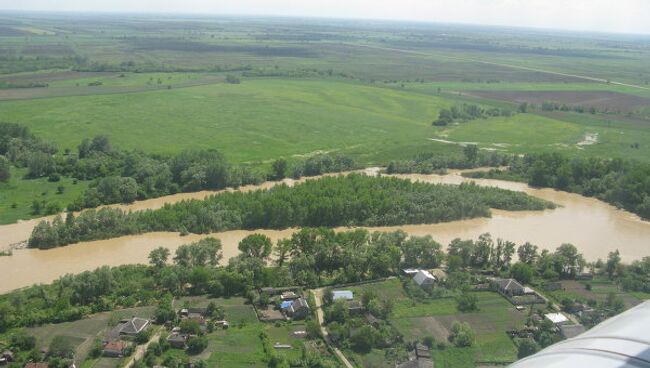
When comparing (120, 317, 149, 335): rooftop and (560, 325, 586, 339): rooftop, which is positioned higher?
(560, 325, 586, 339): rooftop

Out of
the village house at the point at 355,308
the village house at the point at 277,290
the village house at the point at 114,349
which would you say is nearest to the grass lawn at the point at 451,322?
the village house at the point at 355,308

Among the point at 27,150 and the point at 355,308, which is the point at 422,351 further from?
the point at 27,150

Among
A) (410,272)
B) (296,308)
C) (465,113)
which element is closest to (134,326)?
(296,308)

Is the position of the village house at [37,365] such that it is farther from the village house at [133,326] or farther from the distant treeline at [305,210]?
the distant treeline at [305,210]

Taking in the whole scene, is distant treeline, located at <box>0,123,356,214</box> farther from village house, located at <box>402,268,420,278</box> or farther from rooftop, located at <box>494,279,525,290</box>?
rooftop, located at <box>494,279,525,290</box>

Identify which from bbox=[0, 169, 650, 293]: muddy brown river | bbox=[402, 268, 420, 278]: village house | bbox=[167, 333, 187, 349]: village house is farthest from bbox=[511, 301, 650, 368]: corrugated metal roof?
bbox=[0, 169, 650, 293]: muddy brown river
